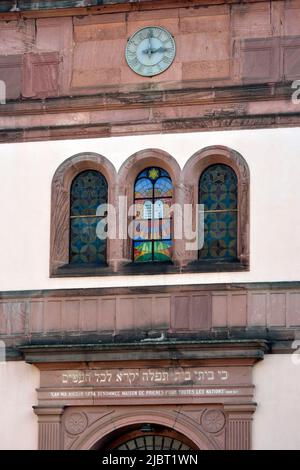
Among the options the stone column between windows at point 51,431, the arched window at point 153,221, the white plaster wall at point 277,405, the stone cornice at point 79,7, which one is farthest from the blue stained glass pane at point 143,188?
the stone column between windows at point 51,431

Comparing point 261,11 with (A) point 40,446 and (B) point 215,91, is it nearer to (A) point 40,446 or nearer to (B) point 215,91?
(B) point 215,91

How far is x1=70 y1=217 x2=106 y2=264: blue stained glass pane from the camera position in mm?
28781

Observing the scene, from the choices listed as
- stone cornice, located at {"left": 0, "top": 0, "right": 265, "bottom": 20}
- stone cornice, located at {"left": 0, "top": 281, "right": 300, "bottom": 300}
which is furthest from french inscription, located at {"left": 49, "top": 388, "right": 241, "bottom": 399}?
stone cornice, located at {"left": 0, "top": 0, "right": 265, "bottom": 20}

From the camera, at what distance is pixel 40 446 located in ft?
91.6

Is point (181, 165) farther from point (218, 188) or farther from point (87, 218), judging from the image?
point (87, 218)

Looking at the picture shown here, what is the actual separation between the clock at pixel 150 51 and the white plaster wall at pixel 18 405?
5073 mm

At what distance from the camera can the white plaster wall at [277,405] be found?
27.2 meters

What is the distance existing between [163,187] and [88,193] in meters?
1.22

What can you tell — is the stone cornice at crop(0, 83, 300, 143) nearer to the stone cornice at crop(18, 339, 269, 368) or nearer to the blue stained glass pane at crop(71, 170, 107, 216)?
the blue stained glass pane at crop(71, 170, 107, 216)

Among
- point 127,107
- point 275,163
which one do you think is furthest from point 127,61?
point 275,163

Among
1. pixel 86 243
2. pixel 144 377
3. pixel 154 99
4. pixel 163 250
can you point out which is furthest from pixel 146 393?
pixel 154 99

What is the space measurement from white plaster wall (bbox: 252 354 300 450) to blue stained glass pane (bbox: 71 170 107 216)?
383 centimetres

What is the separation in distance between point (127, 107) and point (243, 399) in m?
5.06

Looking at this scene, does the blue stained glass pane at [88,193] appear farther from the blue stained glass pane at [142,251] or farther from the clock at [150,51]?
the clock at [150,51]
